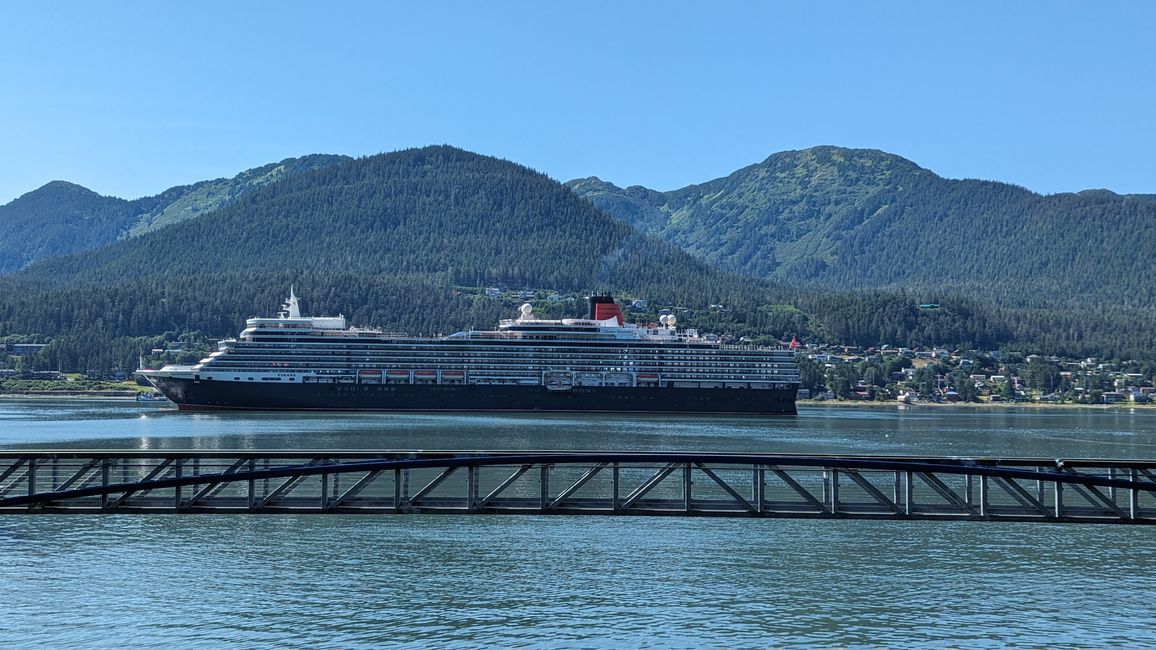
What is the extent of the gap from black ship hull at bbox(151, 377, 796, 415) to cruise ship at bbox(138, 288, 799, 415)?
0.11 metres

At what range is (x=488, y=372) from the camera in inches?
5655

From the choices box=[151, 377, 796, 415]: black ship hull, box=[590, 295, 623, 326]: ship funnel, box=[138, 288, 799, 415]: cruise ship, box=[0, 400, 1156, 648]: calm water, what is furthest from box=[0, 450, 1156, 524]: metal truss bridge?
box=[590, 295, 623, 326]: ship funnel

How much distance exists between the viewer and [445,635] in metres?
29.1

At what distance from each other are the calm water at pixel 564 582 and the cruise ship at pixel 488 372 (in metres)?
91.8

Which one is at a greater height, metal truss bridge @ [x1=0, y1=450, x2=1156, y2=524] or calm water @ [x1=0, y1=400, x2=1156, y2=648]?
metal truss bridge @ [x1=0, y1=450, x2=1156, y2=524]

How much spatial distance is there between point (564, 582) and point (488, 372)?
109162 millimetres

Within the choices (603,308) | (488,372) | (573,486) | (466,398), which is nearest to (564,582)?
(573,486)

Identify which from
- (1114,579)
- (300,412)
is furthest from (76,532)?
(300,412)

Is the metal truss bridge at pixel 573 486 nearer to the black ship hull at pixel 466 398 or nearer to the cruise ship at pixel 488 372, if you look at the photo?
the black ship hull at pixel 466 398

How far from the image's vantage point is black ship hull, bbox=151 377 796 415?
135625 mm

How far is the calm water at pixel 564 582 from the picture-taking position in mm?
29297

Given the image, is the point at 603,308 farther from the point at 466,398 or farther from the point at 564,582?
the point at 564,582

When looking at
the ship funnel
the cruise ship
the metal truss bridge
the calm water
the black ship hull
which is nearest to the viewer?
the calm water

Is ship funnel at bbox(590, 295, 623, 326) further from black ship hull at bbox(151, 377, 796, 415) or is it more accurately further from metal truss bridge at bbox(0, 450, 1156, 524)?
metal truss bridge at bbox(0, 450, 1156, 524)
